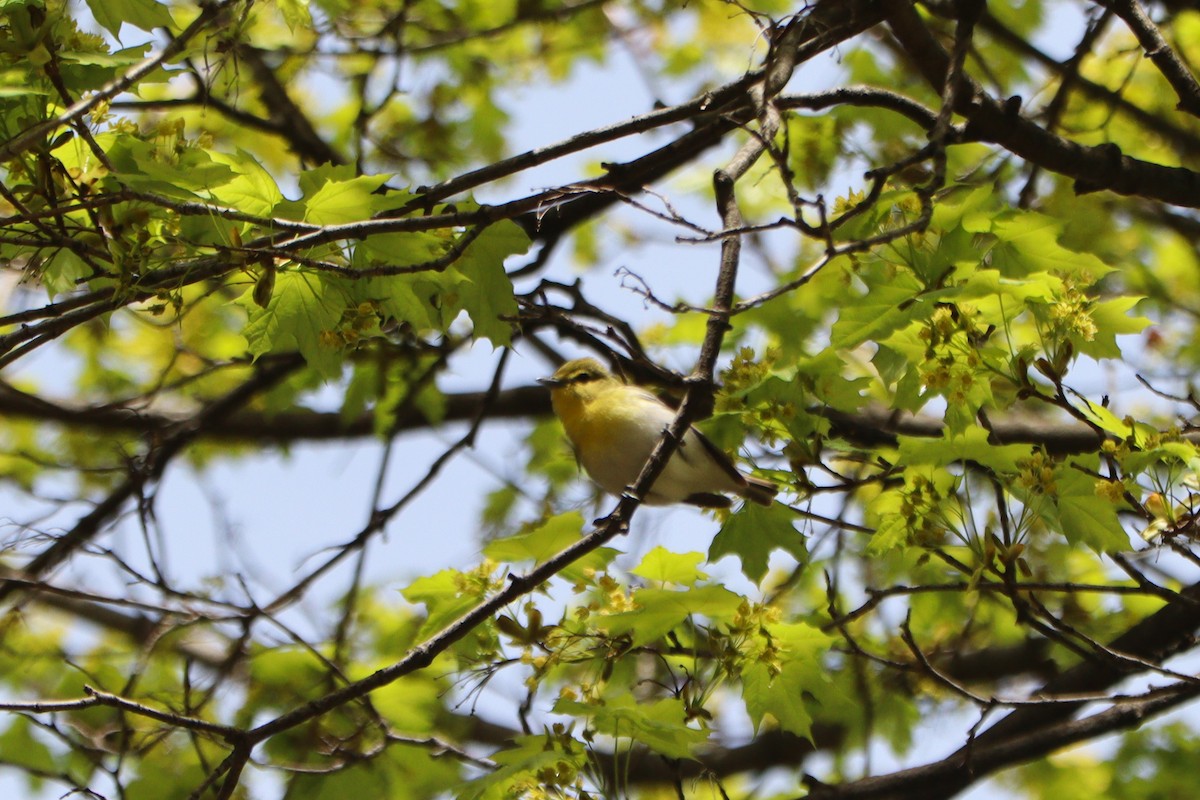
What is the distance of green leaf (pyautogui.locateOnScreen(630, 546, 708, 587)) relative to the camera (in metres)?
2.88

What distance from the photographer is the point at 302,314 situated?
2.73 m

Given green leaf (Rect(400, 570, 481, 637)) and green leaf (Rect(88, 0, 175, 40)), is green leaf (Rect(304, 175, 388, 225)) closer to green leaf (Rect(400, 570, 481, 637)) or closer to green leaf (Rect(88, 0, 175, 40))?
green leaf (Rect(88, 0, 175, 40))

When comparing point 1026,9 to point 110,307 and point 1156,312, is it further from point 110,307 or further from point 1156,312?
point 110,307

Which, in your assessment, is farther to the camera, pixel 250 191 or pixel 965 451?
pixel 965 451

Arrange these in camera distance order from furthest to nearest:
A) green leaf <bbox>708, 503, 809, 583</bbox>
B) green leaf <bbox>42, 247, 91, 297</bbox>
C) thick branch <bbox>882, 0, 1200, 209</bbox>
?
green leaf <bbox>708, 503, 809, 583</bbox>
thick branch <bbox>882, 0, 1200, 209</bbox>
green leaf <bbox>42, 247, 91, 297</bbox>

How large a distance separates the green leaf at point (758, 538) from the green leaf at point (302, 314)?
125cm

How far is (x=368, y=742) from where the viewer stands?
14.4 feet

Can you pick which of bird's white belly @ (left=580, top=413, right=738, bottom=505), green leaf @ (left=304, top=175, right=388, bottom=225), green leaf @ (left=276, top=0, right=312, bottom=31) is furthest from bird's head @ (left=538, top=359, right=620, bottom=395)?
green leaf @ (left=304, top=175, right=388, bottom=225)

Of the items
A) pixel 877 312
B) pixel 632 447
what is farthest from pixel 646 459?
pixel 877 312

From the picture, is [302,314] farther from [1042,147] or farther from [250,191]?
[1042,147]

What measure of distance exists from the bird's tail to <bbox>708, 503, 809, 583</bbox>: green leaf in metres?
0.06

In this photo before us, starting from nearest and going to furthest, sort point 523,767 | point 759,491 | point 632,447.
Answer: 1. point 523,767
2. point 759,491
3. point 632,447

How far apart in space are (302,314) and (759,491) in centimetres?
169

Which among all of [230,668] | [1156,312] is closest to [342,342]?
[230,668]
